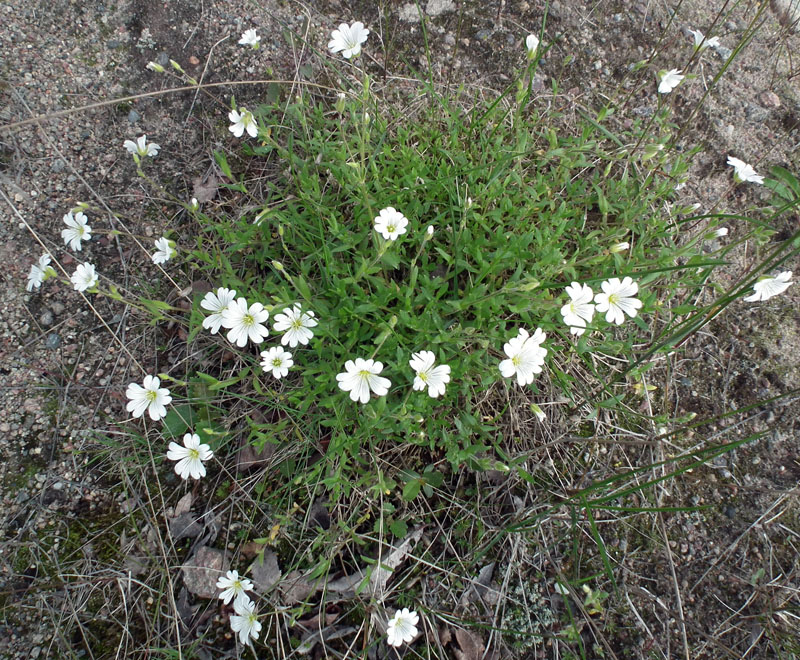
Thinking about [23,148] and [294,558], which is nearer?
[294,558]

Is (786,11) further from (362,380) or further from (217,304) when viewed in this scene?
(217,304)

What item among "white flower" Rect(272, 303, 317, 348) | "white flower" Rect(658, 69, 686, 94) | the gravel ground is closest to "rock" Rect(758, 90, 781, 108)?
the gravel ground

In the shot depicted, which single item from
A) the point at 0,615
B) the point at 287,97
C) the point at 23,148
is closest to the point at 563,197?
the point at 287,97

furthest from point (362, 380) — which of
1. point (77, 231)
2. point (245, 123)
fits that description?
point (77, 231)

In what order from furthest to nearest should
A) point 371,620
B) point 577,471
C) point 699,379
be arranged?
point 699,379 < point 577,471 < point 371,620

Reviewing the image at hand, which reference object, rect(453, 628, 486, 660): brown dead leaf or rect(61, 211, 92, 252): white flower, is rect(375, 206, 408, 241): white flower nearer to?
rect(61, 211, 92, 252): white flower

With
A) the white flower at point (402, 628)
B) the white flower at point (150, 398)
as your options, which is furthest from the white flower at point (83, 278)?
the white flower at point (402, 628)

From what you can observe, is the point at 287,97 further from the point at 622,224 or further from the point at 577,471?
the point at 577,471
